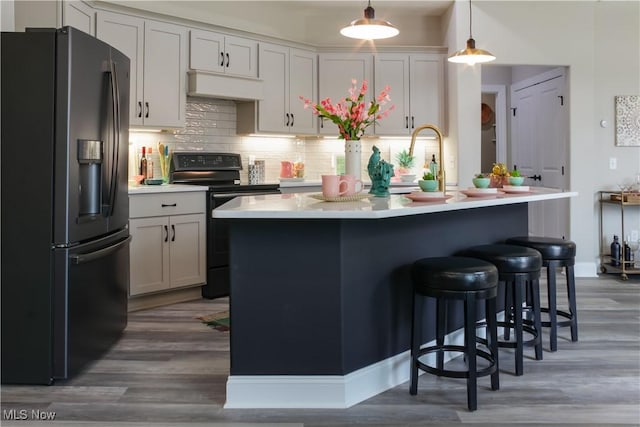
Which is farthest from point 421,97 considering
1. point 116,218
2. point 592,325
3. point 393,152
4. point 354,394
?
point 354,394

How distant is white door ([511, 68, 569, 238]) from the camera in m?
6.12

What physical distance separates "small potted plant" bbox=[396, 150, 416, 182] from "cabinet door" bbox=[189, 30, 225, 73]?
7.31ft

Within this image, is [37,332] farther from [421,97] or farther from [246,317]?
[421,97]

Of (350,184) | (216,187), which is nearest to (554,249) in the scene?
(350,184)

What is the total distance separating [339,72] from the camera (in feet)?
20.4

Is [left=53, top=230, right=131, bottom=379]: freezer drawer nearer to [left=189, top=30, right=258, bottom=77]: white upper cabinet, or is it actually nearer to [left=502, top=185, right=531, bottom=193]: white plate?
[left=189, top=30, right=258, bottom=77]: white upper cabinet

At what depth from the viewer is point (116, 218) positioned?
137 inches

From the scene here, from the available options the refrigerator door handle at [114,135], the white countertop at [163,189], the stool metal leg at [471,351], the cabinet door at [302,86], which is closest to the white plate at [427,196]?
the stool metal leg at [471,351]

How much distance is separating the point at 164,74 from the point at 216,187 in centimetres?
107

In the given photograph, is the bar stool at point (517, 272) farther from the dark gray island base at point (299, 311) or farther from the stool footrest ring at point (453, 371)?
the dark gray island base at point (299, 311)

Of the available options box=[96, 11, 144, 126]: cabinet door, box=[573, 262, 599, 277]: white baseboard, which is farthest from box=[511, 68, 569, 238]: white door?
box=[96, 11, 144, 126]: cabinet door

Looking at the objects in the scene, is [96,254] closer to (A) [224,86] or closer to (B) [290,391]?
(B) [290,391]

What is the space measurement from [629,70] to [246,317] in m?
5.34

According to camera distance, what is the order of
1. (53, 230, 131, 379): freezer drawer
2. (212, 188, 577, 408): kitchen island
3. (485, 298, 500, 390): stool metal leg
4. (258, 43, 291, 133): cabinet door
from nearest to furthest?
(212, 188, 577, 408): kitchen island → (485, 298, 500, 390): stool metal leg → (53, 230, 131, 379): freezer drawer → (258, 43, 291, 133): cabinet door
